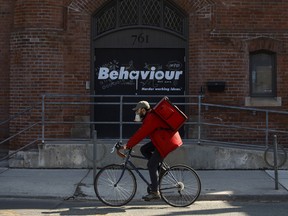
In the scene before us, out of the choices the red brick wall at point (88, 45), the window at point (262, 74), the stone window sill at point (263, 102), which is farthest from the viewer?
the window at point (262, 74)

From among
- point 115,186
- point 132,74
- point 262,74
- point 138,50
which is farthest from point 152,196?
point 262,74

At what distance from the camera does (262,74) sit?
1255cm

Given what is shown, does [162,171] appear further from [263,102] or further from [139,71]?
[263,102]

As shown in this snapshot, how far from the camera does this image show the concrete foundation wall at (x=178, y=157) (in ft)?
37.9

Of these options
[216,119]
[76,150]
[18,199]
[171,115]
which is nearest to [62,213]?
[18,199]

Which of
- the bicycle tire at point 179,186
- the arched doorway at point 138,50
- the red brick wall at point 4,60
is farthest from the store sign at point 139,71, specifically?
the bicycle tire at point 179,186

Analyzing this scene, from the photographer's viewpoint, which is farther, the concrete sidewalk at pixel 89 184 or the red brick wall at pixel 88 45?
the red brick wall at pixel 88 45

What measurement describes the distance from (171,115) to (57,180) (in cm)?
352

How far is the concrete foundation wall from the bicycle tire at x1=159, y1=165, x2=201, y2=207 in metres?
3.34

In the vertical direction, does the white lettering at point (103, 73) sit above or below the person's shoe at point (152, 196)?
above

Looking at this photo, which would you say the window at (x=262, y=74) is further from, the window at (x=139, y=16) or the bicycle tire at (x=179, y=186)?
the bicycle tire at (x=179, y=186)

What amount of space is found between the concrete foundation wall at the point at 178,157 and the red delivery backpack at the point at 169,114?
3664 millimetres

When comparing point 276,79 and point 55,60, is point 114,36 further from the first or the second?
point 276,79

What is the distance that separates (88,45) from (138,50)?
1.30 meters
